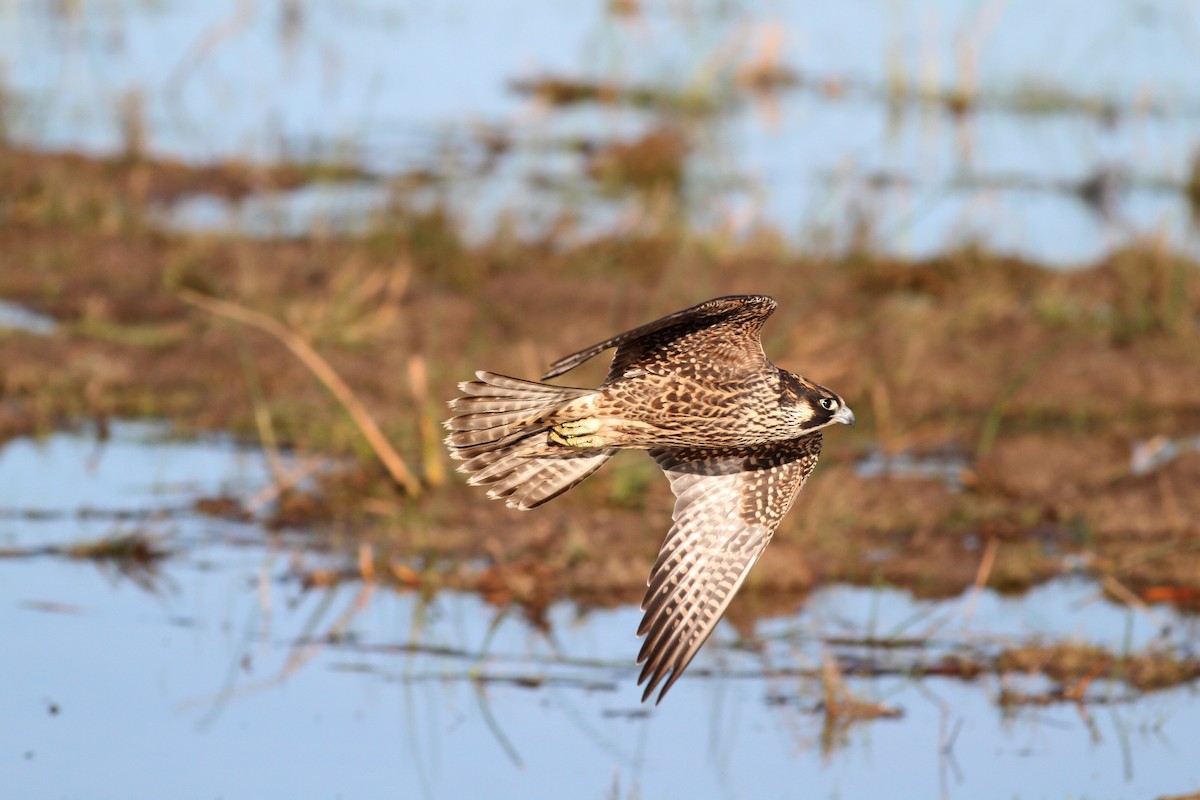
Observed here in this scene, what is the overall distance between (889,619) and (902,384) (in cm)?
325

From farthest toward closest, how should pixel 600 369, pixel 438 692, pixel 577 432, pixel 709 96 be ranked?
pixel 709 96
pixel 600 369
pixel 438 692
pixel 577 432

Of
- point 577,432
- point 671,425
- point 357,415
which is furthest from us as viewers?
point 357,415

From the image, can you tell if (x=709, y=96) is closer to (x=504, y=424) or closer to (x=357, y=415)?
(x=357, y=415)

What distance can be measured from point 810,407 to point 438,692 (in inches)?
85.0

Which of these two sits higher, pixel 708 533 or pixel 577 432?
pixel 577 432

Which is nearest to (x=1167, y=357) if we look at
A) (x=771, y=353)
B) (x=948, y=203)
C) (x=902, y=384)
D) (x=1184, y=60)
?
(x=902, y=384)

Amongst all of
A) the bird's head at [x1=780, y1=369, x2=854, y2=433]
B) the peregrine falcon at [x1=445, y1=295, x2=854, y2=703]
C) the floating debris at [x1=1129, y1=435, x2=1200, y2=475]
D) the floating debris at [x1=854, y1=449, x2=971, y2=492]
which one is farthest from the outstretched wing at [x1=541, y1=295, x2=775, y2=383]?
the floating debris at [x1=1129, y1=435, x2=1200, y2=475]

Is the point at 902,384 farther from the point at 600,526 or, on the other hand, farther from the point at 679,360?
the point at 679,360

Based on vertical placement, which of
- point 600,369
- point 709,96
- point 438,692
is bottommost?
point 438,692

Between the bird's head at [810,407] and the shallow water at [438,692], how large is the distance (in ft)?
4.73

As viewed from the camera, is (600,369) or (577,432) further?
(600,369)

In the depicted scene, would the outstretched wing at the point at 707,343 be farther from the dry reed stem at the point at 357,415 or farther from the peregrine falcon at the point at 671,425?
the dry reed stem at the point at 357,415

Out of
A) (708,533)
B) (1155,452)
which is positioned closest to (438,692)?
(708,533)

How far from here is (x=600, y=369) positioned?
11.4 metres
